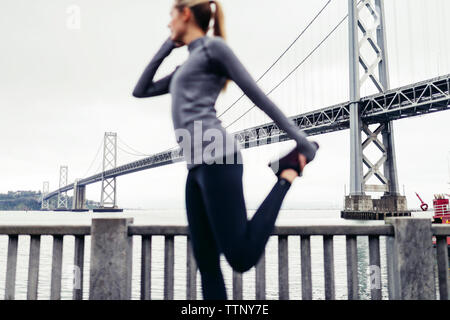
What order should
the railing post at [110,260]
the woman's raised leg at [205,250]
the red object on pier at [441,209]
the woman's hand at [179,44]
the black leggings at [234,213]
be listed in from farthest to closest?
1. the red object on pier at [441,209]
2. the railing post at [110,260]
3. the woman's hand at [179,44]
4. the woman's raised leg at [205,250]
5. the black leggings at [234,213]

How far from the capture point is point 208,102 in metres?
1.64

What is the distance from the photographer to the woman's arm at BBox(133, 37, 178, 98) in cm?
183

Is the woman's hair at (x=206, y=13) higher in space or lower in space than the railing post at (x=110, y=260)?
higher

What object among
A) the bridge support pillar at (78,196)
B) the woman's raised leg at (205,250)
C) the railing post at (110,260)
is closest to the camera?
the woman's raised leg at (205,250)

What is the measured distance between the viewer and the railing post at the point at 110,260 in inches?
84.1

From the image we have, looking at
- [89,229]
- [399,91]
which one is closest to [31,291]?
[89,229]

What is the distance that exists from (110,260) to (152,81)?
1001 millimetres

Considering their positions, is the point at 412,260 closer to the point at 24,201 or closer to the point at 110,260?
the point at 110,260

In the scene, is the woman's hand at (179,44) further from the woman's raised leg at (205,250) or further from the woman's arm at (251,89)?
the woman's raised leg at (205,250)

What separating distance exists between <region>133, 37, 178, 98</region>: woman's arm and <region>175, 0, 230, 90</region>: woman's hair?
6.7 inches

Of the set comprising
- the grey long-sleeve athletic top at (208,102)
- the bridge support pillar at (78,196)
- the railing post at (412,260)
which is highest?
the bridge support pillar at (78,196)

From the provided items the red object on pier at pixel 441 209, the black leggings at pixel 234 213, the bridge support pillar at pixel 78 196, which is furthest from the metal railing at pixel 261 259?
the bridge support pillar at pixel 78 196
